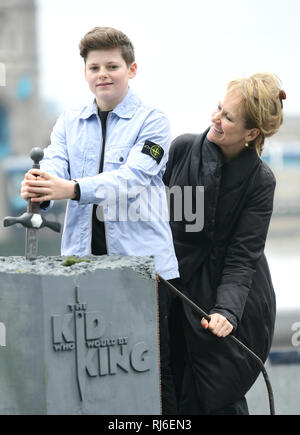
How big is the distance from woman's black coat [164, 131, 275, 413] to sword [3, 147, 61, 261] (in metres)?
0.74

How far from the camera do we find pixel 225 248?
2.90 meters

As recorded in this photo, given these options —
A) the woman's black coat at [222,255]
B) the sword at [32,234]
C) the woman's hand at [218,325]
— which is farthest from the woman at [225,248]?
the sword at [32,234]

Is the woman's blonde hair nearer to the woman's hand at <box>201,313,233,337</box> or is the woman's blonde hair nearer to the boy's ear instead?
the boy's ear

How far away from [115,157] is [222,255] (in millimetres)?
610

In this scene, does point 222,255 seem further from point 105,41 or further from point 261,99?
point 105,41

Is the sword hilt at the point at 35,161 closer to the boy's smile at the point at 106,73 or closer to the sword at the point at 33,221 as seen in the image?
the sword at the point at 33,221

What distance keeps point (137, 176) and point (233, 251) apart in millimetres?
549

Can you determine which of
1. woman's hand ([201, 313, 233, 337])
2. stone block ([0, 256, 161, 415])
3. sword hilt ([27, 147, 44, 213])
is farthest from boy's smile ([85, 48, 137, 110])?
woman's hand ([201, 313, 233, 337])

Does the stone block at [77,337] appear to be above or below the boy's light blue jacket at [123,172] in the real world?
below

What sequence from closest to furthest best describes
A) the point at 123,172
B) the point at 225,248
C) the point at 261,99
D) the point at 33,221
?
1. the point at 33,221
2. the point at 123,172
3. the point at 261,99
4. the point at 225,248

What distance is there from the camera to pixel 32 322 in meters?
2.09

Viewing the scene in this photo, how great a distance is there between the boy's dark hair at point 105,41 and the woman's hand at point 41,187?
0.50 meters

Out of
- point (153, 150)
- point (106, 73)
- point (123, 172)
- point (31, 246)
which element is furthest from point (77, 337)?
point (106, 73)

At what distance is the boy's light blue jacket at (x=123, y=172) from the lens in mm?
2510
